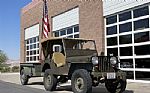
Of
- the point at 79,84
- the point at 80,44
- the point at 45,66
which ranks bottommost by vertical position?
the point at 79,84

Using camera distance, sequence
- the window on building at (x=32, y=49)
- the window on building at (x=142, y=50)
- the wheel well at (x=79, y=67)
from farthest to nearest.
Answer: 1. the window on building at (x=32, y=49)
2. the window on building at (x=142, y=50)
3. the wheel well at (x=79, y=67)

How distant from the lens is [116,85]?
13297mm

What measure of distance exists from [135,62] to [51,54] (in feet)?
16.7

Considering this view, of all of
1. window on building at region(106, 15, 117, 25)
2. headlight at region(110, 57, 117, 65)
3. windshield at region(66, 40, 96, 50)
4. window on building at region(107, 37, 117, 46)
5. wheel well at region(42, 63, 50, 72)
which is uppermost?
window on building at region(106, 15, 117, 25)

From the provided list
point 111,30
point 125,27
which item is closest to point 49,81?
point 125,27

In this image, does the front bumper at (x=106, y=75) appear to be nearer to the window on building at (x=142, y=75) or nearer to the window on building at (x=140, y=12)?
the window on building at (x=142, y=75)

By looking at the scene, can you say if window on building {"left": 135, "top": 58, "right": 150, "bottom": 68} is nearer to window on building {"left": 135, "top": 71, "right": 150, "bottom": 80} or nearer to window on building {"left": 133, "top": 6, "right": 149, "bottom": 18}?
window on building {"left": 135, "top": 71, "right": 150, "bottom": 80}

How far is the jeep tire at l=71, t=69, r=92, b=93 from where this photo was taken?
12.1m

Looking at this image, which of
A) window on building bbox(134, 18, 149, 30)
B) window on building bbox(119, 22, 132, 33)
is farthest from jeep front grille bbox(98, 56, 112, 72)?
window on building bbox(119, 22, 132, 33)

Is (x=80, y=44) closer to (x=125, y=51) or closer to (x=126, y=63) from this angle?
(x=125, y=51)

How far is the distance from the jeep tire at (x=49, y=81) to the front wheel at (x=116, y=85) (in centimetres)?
236

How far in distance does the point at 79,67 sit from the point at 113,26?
7259 mm

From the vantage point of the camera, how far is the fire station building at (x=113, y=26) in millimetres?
17594

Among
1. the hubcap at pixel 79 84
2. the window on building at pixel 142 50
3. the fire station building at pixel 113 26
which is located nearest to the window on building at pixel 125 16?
the fire station building at pixel 113 26
